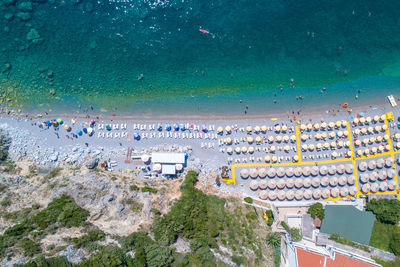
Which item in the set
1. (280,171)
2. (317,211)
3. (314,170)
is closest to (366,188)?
(314,170)

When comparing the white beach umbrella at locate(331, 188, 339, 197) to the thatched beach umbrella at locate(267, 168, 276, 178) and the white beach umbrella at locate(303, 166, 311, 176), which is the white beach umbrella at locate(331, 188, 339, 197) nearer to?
the white beach umbrella at locate(303, 166, 311, 176)

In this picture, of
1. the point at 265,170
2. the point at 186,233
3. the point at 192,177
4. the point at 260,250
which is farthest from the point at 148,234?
the point at 265,170

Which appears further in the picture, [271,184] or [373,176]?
[373,176]

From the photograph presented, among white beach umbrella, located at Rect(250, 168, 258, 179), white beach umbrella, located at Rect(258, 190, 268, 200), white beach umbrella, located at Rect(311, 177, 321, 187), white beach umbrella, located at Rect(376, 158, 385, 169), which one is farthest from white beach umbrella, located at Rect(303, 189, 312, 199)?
white beach umbrella, located at Rect(376, 158, 385, 169)

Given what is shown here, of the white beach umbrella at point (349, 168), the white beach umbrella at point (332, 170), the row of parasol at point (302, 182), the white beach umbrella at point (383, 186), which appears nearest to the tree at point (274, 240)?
the row of parasol at point (302, 182)

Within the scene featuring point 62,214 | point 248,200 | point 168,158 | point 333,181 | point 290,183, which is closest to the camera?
point 62,214

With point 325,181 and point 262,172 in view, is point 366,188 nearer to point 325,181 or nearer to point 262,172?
point 325,181

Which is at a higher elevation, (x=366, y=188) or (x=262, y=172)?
(x=262, y=172)
